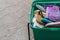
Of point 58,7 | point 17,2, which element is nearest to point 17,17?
point 17,2

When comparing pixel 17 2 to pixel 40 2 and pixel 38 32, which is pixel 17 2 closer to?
pixel 40 2

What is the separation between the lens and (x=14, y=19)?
5.17ft

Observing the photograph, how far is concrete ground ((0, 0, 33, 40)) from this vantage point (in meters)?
1.43

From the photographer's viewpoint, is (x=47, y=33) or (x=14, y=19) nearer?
(x=47, y=33)

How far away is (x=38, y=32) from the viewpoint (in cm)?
103

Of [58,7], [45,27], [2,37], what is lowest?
[2,37]

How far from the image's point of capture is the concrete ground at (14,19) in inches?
56.1

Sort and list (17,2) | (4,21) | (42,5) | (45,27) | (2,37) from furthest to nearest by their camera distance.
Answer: (17,2), (4,21), (2,37), (42,5), (45,27)

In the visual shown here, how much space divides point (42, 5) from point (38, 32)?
23 cm

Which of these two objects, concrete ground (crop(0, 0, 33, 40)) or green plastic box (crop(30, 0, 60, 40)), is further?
concrete ground (crop(0, 0, 33, 40))

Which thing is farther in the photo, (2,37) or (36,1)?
(2,37)

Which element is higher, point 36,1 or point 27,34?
point 36,1

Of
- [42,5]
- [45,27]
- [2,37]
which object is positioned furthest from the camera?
[2,37]

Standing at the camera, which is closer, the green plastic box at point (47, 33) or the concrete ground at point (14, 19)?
the green plastic box at point (47, 33)
